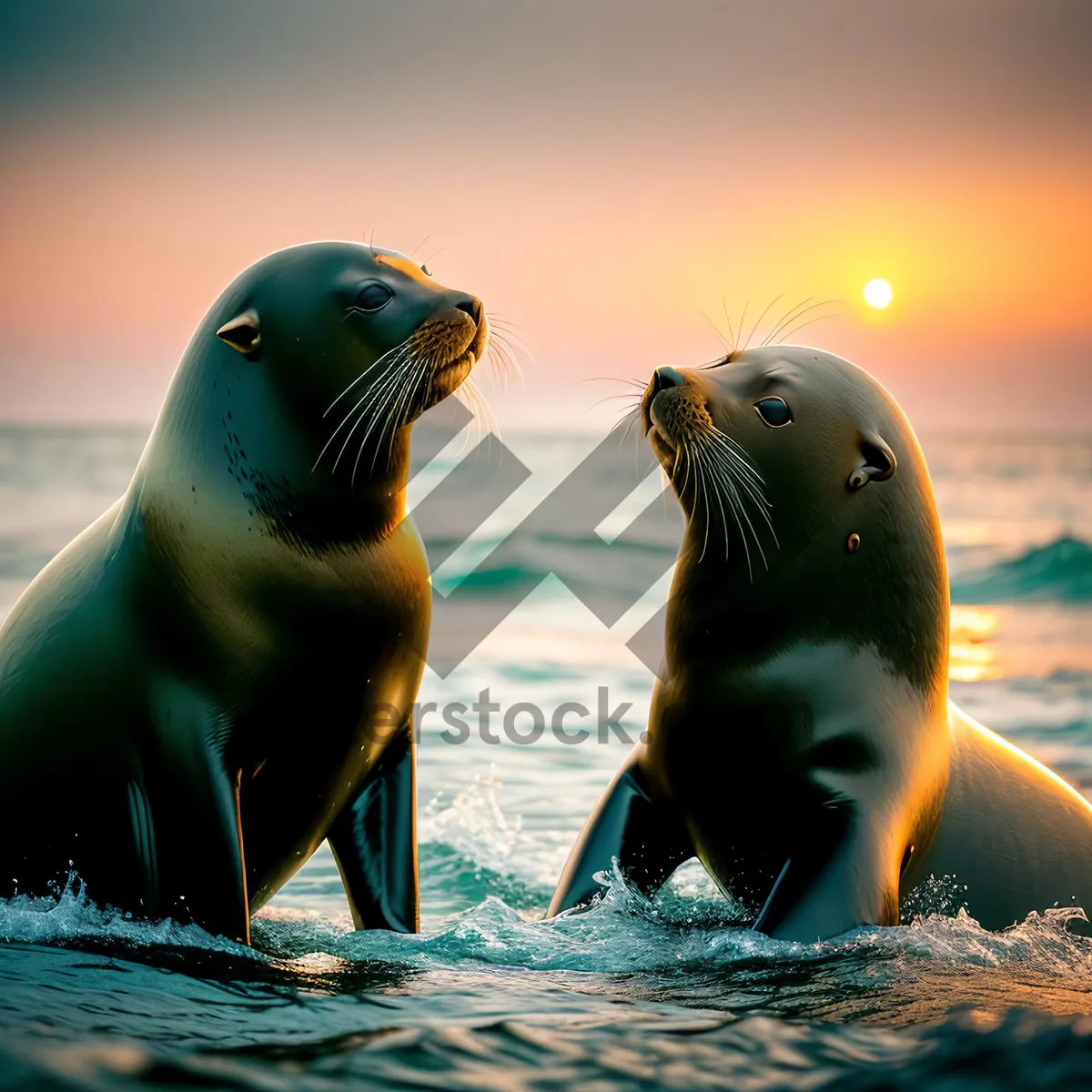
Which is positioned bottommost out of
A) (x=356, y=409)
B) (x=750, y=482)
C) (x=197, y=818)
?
→ (x=197, y=818)

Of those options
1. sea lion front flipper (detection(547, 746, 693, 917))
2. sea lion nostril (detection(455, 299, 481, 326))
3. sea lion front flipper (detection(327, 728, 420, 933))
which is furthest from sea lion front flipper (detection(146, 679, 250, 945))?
sea lion nostril (detection(455, 299, 481, 326))

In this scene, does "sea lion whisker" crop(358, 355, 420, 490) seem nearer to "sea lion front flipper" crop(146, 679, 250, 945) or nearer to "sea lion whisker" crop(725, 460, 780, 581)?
"sea lion front flipper" crop(146, 679, 250, 945)

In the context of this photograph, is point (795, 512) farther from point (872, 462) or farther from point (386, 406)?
point (386, 406)

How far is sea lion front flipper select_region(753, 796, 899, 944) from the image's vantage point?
465 cm

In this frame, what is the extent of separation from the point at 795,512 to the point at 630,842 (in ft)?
4.27

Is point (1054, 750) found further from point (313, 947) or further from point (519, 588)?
point (519, 588)

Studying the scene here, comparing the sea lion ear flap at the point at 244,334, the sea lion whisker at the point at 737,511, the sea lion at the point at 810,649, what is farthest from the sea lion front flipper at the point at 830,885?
the sea lion ear flap at the point at 244,334

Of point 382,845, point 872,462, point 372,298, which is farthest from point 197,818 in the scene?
point 872,462

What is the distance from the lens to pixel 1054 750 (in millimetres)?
11141

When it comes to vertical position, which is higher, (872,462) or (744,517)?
(872,462)

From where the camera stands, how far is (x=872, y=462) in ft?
16.9

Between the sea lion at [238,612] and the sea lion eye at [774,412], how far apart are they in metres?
0.96

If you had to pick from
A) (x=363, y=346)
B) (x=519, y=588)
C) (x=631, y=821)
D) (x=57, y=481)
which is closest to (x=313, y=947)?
(x=631, y=821)

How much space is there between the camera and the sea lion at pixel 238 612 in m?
4.79
